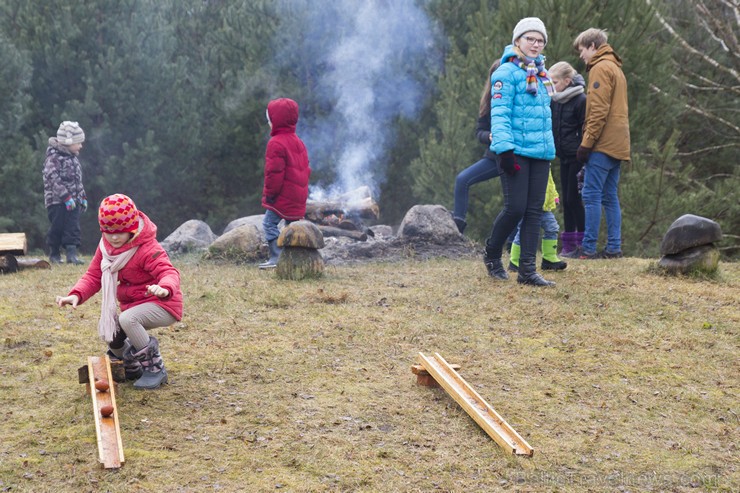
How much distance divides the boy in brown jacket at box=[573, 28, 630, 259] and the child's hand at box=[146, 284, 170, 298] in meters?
5.81

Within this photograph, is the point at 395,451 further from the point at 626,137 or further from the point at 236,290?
the point at 626,137

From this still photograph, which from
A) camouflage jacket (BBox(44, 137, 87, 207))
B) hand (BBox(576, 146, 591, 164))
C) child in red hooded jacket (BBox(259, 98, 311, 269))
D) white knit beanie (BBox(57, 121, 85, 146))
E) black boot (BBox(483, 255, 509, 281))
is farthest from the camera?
camouflage jacket (BBox(44, 137, 87, 207))

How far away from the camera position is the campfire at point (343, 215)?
12797mm

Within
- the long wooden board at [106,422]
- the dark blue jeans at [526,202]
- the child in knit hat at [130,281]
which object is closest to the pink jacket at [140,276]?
the child in knit hat at [130,281]

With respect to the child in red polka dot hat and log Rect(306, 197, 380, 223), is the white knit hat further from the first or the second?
log Rect(306, 197, 380, 223)

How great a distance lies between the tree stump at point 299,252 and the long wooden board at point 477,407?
3519mm

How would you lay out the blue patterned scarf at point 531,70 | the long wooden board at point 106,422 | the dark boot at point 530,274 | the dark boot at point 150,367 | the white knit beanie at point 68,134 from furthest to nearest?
1. the white knit beanie at point 68,134
2. the dark boot at point 530,274
3. the blue patterned scarf at point 531,70
4. the dark boot at point 150,367
5. the long wooden board at point 106,422

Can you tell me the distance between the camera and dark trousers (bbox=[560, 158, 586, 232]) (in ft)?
31.2

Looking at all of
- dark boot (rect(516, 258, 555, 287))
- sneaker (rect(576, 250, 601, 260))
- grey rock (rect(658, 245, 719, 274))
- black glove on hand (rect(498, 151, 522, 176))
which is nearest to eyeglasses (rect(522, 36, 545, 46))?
black glove on hand (rect(498, 151, 522, 176))

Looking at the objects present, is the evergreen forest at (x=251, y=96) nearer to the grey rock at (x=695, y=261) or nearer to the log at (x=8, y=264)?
the log at (x=8, y=264)

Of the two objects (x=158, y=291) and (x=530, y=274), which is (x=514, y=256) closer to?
(x=530, y=274)

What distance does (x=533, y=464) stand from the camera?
4.13 metres

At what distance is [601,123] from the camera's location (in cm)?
874

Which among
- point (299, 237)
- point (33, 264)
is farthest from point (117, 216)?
point (33, 264)
